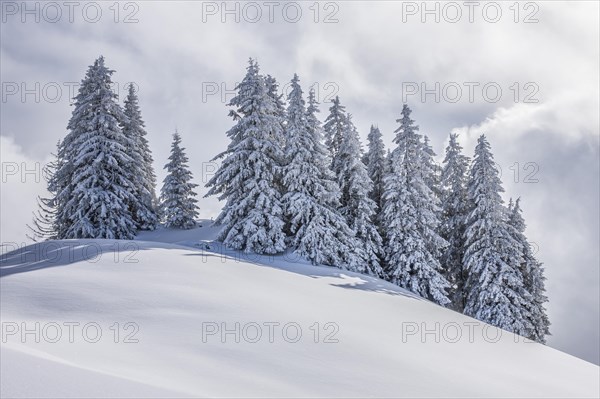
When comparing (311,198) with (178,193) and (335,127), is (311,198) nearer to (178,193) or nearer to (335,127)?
(335,127)

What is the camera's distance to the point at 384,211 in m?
25.9

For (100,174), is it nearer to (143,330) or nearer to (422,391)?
(143,330)

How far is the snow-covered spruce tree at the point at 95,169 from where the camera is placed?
23875 mm

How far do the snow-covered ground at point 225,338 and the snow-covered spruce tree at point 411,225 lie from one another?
355 inches

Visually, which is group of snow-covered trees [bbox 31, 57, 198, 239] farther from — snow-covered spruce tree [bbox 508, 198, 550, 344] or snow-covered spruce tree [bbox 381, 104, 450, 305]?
snow-covered spruce tree [bbox 508, 198, 550, 344]

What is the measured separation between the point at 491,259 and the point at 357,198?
8968mm

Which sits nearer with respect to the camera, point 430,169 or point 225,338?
point 225,338

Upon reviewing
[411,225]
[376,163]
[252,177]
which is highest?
[376,163]

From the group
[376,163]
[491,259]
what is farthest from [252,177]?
[491,259]

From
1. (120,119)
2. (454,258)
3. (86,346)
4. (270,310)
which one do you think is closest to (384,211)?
(454,258)

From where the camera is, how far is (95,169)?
24484 millimetres

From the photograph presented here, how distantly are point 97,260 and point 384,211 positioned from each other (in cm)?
1765

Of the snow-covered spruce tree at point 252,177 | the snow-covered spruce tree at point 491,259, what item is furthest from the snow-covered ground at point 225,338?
the snow-covered spruce tree at point 491,259

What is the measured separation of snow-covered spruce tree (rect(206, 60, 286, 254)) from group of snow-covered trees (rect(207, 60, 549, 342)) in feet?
0.20
